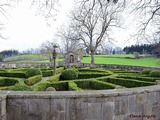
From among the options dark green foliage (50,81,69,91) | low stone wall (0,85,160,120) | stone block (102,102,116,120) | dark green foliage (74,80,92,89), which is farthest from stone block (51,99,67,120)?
dark green foliage (74,80,92,89)

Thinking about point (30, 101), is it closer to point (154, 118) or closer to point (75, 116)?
point (75, 116)

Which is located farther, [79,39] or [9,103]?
[79,39]

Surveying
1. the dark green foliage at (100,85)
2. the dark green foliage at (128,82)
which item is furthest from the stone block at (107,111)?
the dark green foliage at (128,82)

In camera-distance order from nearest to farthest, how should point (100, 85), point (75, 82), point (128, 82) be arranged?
point (100, 85) < point (75, 82) < point (128, 82)

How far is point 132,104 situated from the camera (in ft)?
15.8

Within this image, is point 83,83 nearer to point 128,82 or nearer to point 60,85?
point 60,85

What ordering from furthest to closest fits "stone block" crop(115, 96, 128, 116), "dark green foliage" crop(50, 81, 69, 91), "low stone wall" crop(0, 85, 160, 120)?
1. "dark green foliage" crop(50, 81, 69, 91)
2. "stone block" crop(115, 96, 128, 116)
3. "low stone wall" crop(0, 85, 160, 120)

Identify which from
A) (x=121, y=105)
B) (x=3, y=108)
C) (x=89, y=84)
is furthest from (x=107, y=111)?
(x=89, y=84)

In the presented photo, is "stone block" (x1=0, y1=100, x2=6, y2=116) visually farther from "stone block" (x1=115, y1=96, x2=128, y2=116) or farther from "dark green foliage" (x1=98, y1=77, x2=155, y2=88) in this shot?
"dark green foliage" (x1=98, y1=77, x2=155, y2=88)

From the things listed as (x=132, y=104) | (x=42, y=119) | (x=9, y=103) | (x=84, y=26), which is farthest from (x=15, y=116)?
(x=84, y=26)

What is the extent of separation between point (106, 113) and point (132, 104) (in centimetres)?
70

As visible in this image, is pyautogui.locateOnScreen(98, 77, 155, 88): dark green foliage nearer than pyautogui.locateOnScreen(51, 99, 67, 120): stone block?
No

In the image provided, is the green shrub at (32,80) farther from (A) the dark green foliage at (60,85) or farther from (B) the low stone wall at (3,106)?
(B) the low stone wall at (3,106)

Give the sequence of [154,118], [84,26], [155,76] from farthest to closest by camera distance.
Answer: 1. [84,26]
2. [155,76]
3. [154,118]
